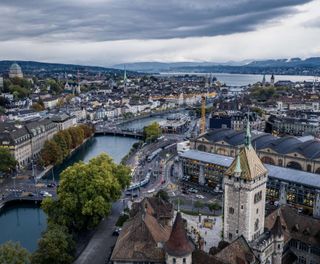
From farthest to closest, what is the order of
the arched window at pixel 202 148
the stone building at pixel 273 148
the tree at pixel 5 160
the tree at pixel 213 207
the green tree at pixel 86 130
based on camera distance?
the green tree at pixel 86 130
the arched window at pixel 202 148
the tree at pixel 5 160
the stone building at pixel 273 148
the tree at pixel 213 207

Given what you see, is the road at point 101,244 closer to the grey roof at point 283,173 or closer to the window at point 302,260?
the window at point 302,260

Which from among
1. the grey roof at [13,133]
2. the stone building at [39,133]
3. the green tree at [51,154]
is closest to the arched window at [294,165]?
the green tree at [51,154]

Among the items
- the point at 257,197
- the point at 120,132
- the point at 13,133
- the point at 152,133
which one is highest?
the point at 257,197

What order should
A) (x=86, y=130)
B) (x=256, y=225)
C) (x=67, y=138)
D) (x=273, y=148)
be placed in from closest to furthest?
(x=256, y=225) < (x=273, y=148) < (x=67, y=138) < (x=86, y=130)

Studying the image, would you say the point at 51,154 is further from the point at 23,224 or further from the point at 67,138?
the point at 23,224

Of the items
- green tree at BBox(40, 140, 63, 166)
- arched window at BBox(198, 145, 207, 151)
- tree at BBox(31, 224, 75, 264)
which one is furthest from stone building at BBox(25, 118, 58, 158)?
tree at BBox(31, 224, 75, 264)

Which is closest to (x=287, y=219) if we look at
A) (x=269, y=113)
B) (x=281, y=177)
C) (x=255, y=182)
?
(x=255, y=182)

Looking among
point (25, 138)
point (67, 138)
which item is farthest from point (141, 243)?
point (67, 138)
